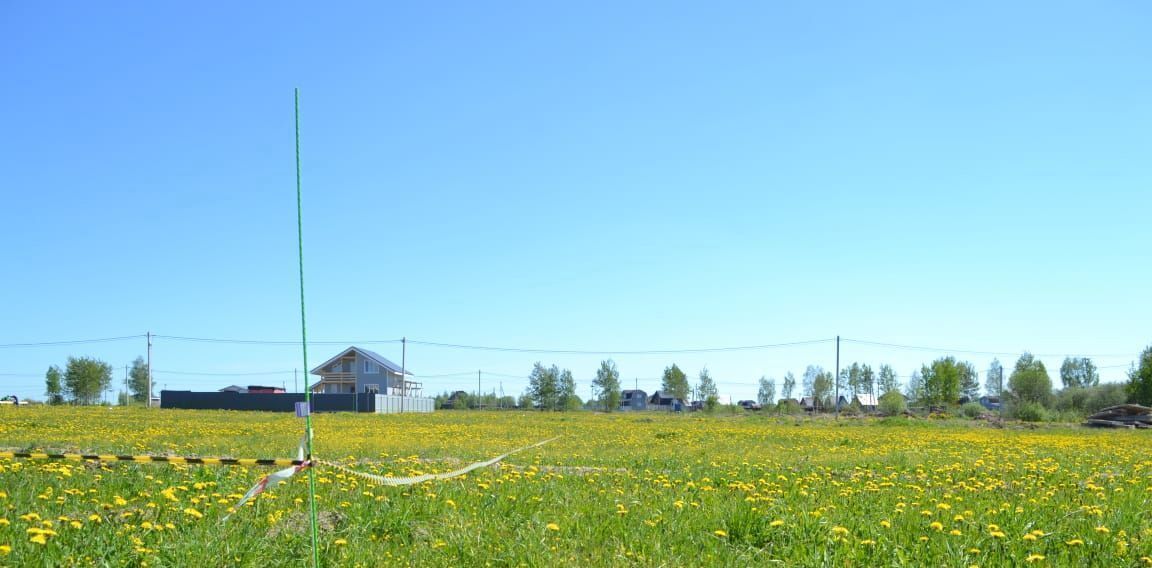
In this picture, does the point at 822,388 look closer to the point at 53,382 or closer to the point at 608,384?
the point at 608,384

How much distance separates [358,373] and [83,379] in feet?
111

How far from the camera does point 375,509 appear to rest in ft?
26.5

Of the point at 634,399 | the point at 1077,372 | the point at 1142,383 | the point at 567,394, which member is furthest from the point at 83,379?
the point at 1077,372

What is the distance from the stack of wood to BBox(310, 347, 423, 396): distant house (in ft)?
189

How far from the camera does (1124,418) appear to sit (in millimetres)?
48438

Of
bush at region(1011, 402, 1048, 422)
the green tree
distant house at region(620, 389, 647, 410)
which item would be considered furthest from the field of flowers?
distant house at region(620, 389, 647, 410)

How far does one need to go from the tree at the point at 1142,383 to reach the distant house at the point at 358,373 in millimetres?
65220

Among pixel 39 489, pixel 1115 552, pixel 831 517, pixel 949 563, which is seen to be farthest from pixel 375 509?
pixel 1115 552

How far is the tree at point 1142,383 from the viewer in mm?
66438

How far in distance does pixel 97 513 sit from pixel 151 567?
1793 millimetres

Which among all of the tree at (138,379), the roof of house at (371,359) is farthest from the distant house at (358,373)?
the tree at (138,379)

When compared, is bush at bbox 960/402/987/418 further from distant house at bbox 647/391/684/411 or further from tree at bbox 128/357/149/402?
tree at bbox 128/357/149/402

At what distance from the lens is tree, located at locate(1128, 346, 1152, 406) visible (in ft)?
218

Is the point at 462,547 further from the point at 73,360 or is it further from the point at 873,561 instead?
the point at 73,360
